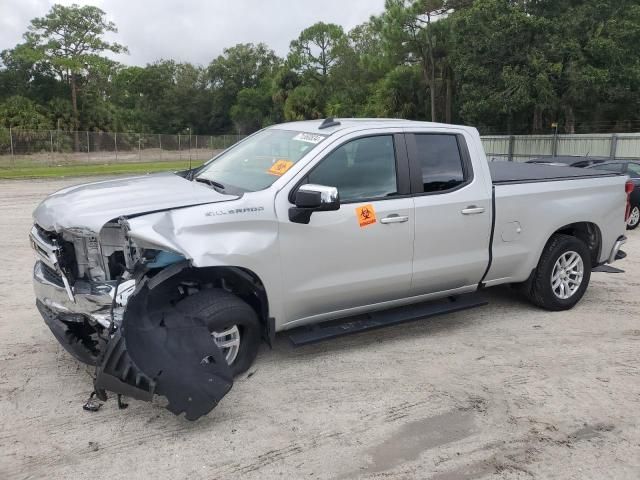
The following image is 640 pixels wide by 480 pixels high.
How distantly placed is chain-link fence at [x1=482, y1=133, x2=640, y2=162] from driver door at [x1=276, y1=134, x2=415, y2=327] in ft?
52.0

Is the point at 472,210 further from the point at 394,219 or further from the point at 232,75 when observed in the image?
the point at 232,75

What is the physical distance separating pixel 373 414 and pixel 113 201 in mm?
2361

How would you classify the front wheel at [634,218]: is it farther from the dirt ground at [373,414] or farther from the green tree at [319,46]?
the green tree at [319,46]

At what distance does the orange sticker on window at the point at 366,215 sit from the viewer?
450 cm

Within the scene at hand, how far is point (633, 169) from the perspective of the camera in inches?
508

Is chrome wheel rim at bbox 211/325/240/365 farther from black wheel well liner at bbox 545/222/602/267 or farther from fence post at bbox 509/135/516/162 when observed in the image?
fence post at bbox 509/135/516/162

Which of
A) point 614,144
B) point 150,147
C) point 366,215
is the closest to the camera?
point 366,215

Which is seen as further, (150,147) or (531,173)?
(150,147)

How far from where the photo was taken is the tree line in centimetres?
2947

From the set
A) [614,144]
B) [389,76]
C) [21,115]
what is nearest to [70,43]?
[21,115]

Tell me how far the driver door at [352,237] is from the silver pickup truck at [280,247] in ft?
0.04

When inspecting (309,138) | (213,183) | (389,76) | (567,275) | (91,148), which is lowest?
(567,275)

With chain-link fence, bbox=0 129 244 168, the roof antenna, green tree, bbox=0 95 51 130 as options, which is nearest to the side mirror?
the roof antenna

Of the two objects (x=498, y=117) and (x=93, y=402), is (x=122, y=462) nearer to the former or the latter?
(x=93, y=402)
